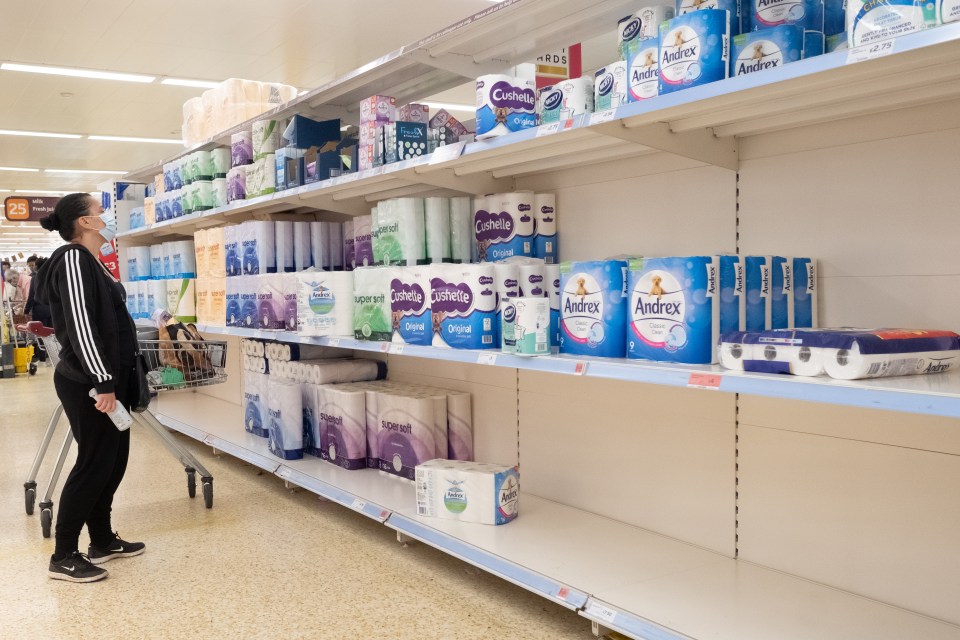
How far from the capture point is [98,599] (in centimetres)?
279

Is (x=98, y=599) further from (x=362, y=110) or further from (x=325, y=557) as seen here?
(x=362, y=110)

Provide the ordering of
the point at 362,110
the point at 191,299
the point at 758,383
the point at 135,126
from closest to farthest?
the point at 758,383 → the point at 362,110 → the point at 191,299 → the point at 135,126

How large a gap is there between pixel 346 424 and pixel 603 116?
2.11m

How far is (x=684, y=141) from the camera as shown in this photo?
226 centimetres

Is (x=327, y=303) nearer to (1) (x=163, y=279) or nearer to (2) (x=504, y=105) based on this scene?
(2) (x=504, y=105)

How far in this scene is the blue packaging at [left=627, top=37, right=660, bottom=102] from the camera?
1.95m

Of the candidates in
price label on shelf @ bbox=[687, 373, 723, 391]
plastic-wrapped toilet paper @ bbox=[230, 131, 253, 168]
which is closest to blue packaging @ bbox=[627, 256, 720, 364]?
price label on shelf @ bbox=[687, 373, 723, 391]

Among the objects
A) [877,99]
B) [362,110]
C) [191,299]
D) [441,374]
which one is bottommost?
[441,374]

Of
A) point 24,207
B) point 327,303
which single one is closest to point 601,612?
point 327,303

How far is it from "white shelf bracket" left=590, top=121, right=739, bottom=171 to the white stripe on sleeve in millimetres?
1995

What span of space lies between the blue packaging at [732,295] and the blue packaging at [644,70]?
45cm

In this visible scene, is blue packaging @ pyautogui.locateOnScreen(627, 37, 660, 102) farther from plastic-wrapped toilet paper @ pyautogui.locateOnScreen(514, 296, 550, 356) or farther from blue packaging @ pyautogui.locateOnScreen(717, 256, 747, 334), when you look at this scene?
plastic-wrapped toilet paper @ pyautogui.locateOnScreen(514, 296, 550, 356)

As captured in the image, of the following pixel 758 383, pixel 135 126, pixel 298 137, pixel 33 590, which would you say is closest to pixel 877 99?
pixel 758 383

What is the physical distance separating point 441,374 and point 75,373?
5.05ft
